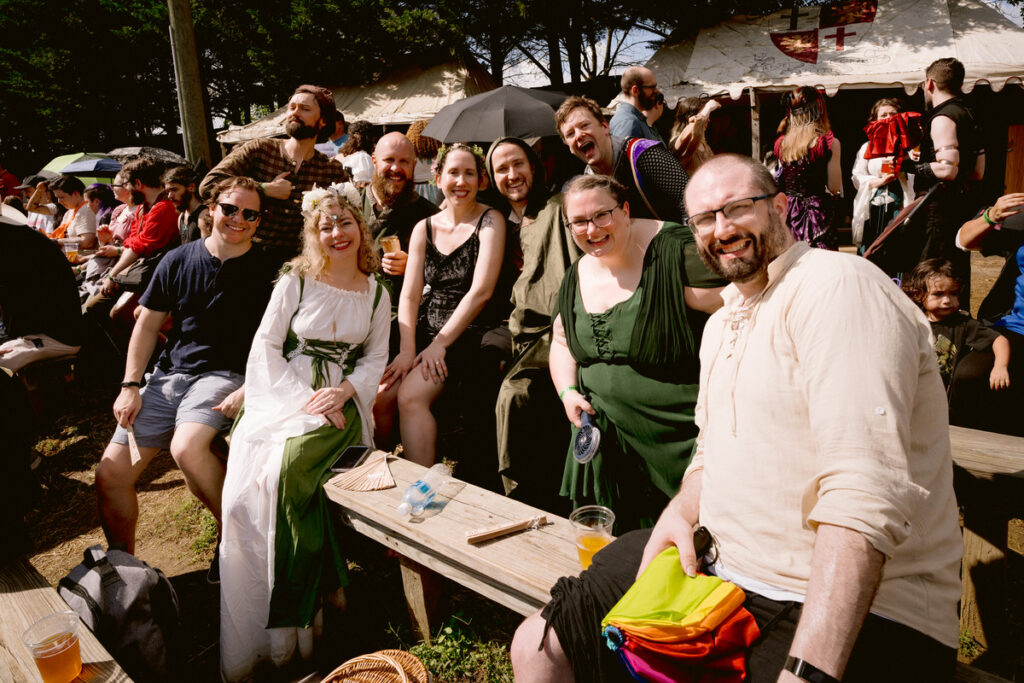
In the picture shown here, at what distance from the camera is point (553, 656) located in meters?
1.60

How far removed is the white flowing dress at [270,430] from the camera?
2418mm

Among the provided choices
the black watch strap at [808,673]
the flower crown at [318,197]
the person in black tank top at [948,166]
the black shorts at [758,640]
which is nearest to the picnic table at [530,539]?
the black shorts at [758,640]

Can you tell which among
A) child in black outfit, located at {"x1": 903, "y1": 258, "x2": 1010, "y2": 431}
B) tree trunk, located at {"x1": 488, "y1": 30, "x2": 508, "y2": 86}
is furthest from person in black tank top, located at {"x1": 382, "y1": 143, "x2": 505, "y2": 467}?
tree trunk, located at {"x1": 488, "y1": 30, "x2": 508, "y2": 86}

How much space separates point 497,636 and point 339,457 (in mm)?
1081

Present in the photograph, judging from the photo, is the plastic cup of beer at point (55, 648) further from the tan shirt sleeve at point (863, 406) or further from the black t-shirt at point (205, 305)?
the tan shirt sleeve at point (863, 406)

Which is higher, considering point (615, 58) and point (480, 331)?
point (615, 58)

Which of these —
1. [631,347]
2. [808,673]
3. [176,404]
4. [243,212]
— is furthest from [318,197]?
[808,673]

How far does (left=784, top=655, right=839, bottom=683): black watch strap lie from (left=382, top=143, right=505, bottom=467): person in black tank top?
2.31 meters

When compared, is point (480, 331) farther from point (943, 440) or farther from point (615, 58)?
point (615, 58)

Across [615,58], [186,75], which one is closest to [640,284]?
[186,75]

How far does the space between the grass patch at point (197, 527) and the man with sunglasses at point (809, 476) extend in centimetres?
257

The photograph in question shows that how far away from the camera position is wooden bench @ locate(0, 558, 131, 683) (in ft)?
5.70

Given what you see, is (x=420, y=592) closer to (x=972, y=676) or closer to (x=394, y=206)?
(x=972, y=676)

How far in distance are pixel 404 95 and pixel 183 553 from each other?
14168 millimetres
